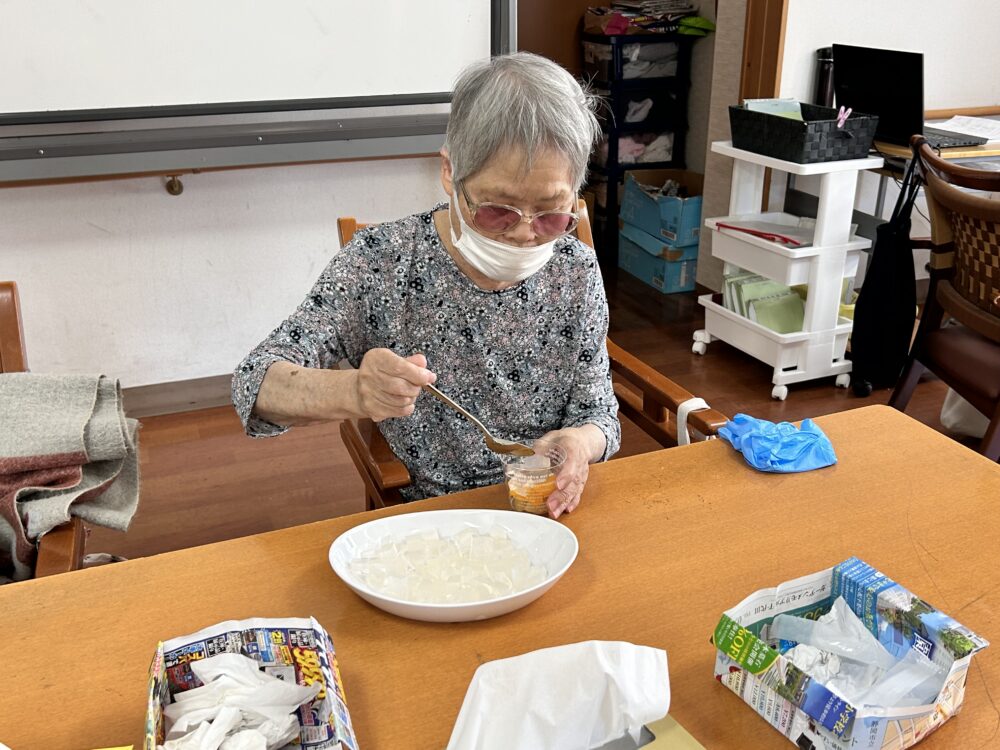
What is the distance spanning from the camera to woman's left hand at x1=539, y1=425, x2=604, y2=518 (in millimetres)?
1202

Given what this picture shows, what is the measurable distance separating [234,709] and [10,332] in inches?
43.9

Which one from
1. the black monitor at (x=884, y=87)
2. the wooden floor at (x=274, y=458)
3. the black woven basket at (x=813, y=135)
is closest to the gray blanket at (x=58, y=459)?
the wooden floor at (x=274, y=458)

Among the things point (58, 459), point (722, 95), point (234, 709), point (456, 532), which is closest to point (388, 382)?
point (456, 532)

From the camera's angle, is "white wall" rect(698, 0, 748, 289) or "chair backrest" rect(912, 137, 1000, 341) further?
"white wall" rect(698, 0, 748, 289)

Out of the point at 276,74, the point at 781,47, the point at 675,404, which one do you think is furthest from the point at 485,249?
the point at 781,47

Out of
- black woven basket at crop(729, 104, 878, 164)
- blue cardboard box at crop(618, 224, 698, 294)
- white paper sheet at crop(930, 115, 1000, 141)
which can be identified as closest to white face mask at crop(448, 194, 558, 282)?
black woven basket at crop(729, 104, 878, 164)

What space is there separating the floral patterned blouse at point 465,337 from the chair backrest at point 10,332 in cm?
58

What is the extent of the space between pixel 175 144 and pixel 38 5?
49 centimetres

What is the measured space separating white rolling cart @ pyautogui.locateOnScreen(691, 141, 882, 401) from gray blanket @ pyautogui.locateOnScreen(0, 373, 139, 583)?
232cm

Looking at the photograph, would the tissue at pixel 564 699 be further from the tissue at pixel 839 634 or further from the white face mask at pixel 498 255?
the white face mask at pixel 498 255

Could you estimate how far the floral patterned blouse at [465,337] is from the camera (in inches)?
56.9

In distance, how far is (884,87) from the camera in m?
3.15

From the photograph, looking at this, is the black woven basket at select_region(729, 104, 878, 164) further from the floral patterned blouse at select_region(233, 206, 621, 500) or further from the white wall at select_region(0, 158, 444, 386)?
the floral patterned blouse at select_region(233, 206, 621, 500)

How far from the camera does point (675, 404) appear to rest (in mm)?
1564
